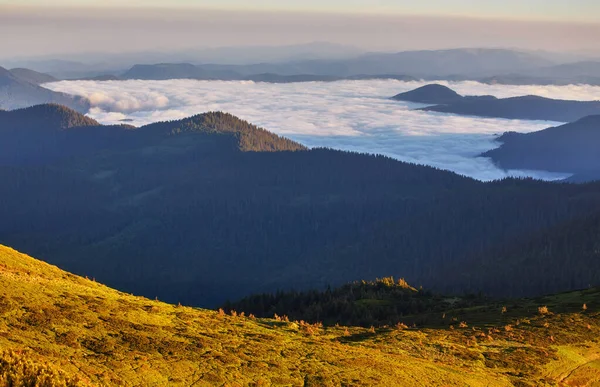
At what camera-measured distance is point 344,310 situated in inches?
3991

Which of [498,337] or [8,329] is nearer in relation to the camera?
[8,329]

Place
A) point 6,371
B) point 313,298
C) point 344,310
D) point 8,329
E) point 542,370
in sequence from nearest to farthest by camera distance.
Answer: point 6,371 → point 8,329 → point 542,370 → point 344,310 → point 313,298

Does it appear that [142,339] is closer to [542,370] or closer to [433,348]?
[433,348]

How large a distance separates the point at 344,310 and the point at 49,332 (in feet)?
208

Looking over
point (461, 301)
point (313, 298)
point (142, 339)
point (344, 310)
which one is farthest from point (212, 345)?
point (313, 298)

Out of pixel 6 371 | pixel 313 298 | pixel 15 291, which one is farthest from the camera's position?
pixel 313 298

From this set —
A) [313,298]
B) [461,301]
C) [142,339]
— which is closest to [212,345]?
[142,339]

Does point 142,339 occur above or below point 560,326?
above

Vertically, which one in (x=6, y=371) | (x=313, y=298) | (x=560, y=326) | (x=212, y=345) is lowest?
(x=313, y=298)

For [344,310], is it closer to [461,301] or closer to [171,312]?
[461,301]

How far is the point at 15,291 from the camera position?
46.2 metres

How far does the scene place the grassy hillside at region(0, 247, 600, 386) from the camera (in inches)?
1500

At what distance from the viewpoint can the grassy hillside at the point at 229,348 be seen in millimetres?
38094

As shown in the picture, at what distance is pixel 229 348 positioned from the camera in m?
45.6
